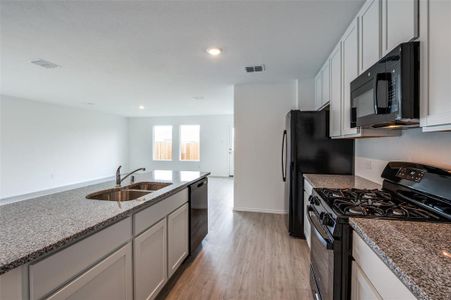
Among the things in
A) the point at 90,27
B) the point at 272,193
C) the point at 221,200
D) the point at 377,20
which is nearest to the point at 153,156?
the point at 221,200

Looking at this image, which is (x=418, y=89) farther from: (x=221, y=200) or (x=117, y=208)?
(x=221, y=200)

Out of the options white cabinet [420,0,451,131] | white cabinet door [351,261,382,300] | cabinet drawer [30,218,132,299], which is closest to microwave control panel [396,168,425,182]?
white cabinet [420,0,451,131]

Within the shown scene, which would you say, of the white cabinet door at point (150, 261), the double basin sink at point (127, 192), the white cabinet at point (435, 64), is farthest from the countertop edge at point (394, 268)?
the double basin sink at point (127, 192)

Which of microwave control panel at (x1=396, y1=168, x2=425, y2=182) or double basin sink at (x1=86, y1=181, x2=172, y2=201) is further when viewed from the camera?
double basin sink at (x1=86, y1=181, x2=172, y2=201)

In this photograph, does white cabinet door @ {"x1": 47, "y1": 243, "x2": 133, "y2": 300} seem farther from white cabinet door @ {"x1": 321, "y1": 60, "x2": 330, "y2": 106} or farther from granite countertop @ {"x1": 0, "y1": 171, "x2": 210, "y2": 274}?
white cabinet door @ {"x1": 321, "y1": 60, "x2": 330, "y2": 106}

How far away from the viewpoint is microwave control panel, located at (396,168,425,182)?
1.46 metres

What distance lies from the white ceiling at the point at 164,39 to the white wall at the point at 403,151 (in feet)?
3.83

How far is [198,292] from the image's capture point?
195cm

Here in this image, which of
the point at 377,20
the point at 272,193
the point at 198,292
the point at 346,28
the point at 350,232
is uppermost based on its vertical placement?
the point at 346,28

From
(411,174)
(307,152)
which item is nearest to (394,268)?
(411,174)

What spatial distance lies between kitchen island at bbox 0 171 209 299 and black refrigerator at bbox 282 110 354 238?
178 centimetres

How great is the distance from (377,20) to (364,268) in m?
1.63

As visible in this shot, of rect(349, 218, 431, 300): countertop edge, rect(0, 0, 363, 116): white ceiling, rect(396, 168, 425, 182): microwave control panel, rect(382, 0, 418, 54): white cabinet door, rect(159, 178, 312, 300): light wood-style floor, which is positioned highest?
rect(0, 0, 363, 116): white ceiling

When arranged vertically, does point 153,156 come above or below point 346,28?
below
